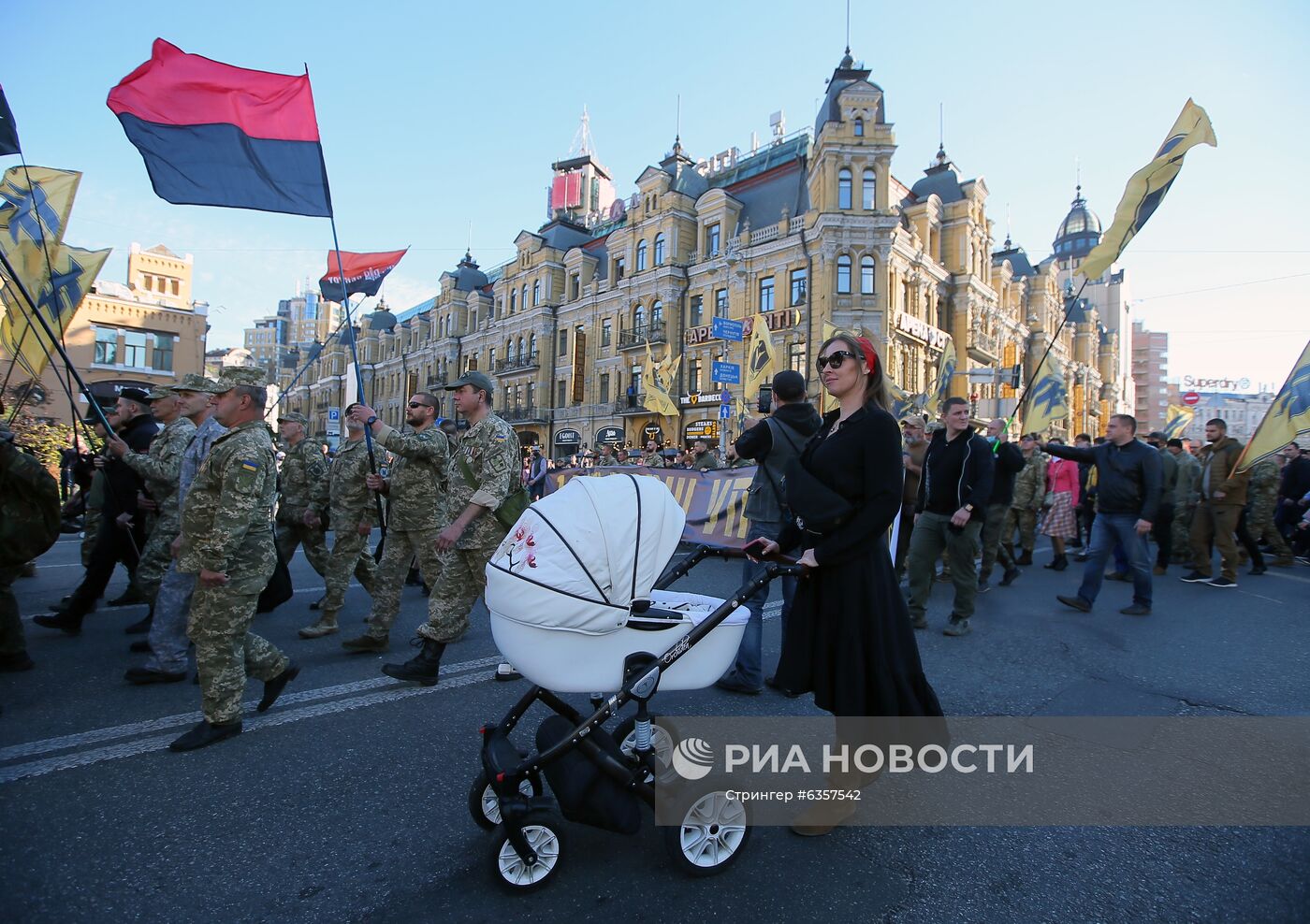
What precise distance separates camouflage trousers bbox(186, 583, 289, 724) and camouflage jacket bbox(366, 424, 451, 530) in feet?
5.05

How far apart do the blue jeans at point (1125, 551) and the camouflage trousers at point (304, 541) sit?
7575 mm

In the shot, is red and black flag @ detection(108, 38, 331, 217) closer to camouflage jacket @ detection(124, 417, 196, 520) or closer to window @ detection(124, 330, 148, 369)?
camouflage jacket @ detection(124, 417, 196, 520)

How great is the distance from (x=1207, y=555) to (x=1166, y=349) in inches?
5983

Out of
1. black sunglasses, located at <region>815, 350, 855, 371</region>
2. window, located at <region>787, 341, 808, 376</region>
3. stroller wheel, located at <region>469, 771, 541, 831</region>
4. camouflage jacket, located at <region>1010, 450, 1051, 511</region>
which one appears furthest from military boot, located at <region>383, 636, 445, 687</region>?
window, located at <region>787, 341, 808, 376</region>

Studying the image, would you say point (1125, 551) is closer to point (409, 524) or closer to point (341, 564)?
point (409, 524)

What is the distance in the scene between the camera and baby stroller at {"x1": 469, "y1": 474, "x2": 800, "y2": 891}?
7.31ft

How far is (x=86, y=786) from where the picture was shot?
2.87 m

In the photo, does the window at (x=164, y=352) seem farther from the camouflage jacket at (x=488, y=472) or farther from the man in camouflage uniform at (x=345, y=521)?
the camouflage jacket at (x=488, y=472)

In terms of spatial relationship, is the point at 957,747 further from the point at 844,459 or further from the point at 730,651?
the point at 844,459

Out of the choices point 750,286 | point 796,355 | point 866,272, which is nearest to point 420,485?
point 796,355

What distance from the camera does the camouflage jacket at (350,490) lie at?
5637 millimetres

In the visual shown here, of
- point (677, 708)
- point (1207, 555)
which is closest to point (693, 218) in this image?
point (1207, 555)

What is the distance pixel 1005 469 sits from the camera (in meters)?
7.43

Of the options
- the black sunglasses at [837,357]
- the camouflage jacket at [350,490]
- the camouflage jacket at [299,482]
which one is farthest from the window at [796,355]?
the black sunglasses at [837,357]
